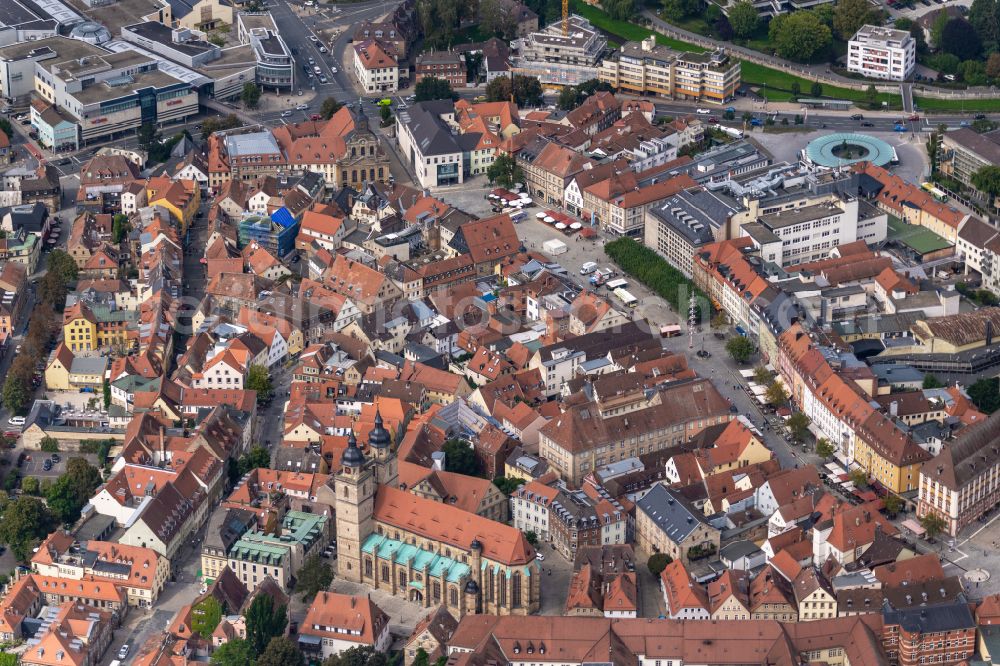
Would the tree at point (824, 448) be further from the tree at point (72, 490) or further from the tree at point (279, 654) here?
the tree at point (72, 490)

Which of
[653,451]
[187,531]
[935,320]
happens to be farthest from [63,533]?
[935,320]

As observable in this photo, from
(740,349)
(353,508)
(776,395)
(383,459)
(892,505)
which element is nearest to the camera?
(353,508)

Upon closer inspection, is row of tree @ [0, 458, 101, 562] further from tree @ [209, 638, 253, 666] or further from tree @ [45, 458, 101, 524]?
tree @ [209, 638, 253, 666]

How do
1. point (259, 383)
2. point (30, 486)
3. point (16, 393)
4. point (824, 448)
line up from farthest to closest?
point (16, 393) → point (259, 383) → point (30, 486) → point (824, 448)

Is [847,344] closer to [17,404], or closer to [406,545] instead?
[406,545]

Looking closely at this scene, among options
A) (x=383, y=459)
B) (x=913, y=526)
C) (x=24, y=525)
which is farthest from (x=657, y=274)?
(x=24, y=525)

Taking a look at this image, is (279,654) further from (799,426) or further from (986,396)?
(986,396)

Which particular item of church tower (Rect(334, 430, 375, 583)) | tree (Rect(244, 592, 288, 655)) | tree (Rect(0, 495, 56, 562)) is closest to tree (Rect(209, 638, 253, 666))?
tree (Rect(244, 592, 288, 655))

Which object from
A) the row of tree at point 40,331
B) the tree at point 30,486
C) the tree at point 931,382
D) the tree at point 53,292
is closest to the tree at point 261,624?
the tree at point 30,486
